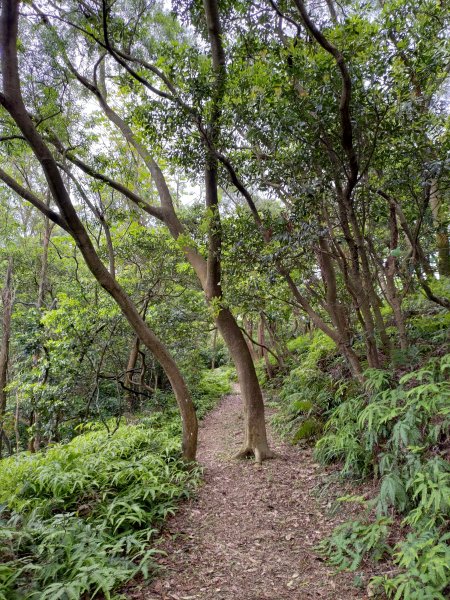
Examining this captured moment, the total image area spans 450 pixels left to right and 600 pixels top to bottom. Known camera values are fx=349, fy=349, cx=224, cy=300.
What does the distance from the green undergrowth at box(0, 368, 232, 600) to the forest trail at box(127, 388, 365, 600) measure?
0.94 ft

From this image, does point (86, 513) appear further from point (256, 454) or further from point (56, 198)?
point (56, 198)

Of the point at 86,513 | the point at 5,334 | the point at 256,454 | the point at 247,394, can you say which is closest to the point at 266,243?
the point at 247,394

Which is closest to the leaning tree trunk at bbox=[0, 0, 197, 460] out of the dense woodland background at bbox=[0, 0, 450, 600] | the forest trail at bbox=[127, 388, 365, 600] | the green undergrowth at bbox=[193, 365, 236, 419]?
the dense woodland background at bbox=[0, 0, 450, 600]

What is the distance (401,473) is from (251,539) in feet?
6.20

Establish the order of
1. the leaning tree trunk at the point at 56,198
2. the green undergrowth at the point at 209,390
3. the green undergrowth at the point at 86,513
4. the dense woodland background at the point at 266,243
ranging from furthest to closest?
1. the green undergrowth at the point at 209,390
2. the leaning tree trunk at the point at 56,198
3. the dense woodland background at the point at 266,243
4. the green undergrowth at the point at 86,513

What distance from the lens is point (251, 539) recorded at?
4098 millimetres

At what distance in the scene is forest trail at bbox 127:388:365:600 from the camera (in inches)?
126

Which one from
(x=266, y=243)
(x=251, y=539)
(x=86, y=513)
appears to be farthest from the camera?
(x=266, y=243)

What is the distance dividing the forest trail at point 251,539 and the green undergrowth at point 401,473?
1.05 feet

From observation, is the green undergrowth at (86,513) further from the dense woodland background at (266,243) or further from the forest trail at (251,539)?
the forest trail at (251,539)

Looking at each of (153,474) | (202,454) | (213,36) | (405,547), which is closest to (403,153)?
(213,36)

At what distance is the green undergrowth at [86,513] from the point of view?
3.14 m

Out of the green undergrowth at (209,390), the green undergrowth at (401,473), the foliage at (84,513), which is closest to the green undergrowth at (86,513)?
the foliage at (84,513)

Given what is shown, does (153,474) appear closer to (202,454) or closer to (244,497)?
(244,497)
